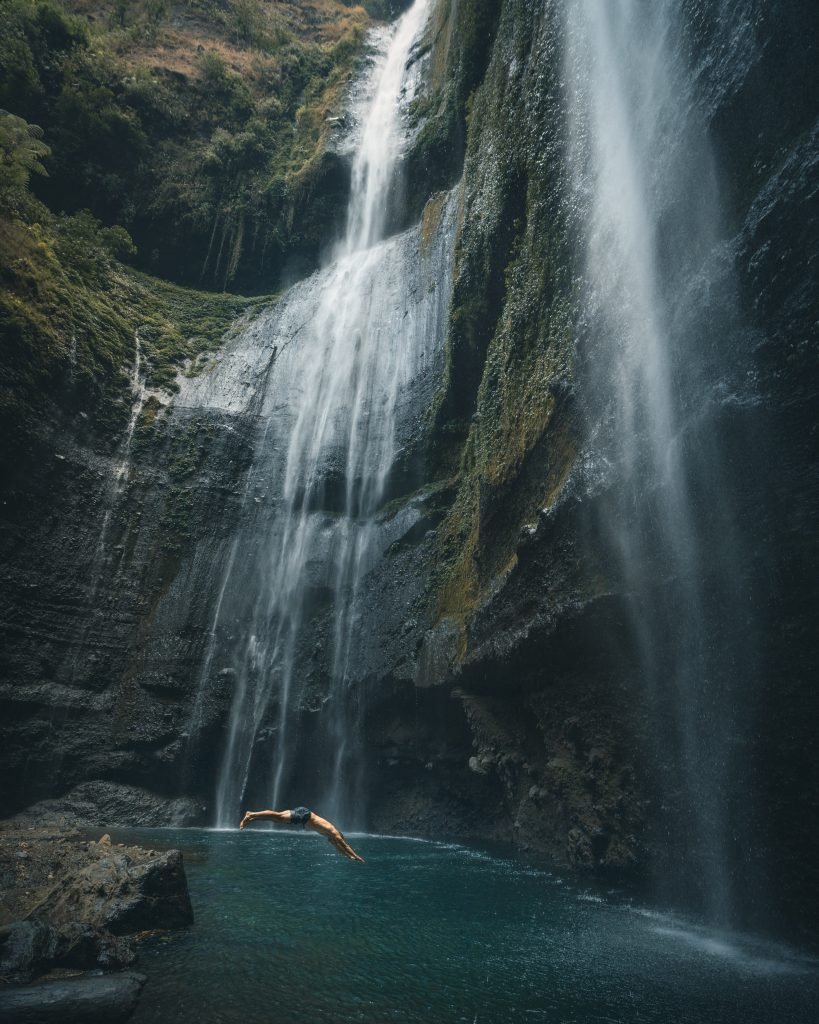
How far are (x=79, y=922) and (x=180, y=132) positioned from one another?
27917mm

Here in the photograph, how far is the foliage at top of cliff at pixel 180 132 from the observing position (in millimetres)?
21641

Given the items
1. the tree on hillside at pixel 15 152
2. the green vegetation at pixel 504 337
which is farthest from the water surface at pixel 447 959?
the tree on hillside at pixel 15 152

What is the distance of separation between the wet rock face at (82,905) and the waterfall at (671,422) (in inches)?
232

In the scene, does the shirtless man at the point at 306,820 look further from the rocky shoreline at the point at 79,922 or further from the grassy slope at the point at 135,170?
the grassy slope at the point at 135,170

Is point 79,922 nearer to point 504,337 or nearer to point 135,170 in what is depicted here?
point 504,337

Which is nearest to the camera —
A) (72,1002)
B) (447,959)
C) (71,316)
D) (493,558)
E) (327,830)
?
(72,1002)

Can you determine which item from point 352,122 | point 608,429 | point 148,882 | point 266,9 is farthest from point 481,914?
point 266,9

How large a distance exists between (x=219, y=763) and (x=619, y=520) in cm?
1132

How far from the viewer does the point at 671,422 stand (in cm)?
714

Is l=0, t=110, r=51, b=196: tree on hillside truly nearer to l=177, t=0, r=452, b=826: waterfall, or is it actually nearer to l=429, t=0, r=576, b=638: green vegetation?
l=177, t=0, r=452, b=826: waterfall

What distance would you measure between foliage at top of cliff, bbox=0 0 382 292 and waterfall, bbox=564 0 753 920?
1730cm

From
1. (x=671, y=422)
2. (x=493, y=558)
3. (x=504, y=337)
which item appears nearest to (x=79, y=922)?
(x=671, y=422)

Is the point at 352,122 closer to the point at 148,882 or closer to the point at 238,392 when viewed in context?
the point at 238,392

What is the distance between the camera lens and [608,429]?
320 inches
